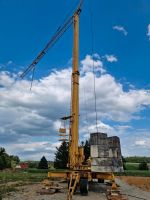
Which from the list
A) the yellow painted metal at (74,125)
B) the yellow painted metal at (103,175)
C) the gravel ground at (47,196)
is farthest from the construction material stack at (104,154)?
the gravel ground at (47,196)

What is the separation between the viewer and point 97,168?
21594 mm

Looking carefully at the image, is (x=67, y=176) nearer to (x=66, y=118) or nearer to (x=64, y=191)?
(x=64, y=191)

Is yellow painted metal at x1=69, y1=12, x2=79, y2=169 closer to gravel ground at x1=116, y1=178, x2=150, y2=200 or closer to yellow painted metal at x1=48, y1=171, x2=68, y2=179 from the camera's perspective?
yellow painted metal at x1=48, y1=171, x2=68, y2=179

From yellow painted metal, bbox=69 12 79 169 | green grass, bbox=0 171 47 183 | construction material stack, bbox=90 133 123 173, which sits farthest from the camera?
green grass, bbox=0 171 47 183

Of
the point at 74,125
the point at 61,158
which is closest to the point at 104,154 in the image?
the point at 74,125

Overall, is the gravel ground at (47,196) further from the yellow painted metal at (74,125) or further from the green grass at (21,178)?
the green grass at (21,178)

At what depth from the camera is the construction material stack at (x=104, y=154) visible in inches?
849

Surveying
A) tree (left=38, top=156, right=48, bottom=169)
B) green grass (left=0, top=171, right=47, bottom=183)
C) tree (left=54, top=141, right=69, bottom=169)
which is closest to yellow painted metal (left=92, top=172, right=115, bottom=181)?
green grass (left=0, top=171, right=47, bottom=183)

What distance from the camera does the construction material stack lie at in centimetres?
2156

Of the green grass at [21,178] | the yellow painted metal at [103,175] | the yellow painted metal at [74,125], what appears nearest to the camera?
the yellow painted metal at [103,175]

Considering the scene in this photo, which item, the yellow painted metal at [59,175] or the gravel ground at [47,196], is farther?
the yellow painted metal at [59,175]

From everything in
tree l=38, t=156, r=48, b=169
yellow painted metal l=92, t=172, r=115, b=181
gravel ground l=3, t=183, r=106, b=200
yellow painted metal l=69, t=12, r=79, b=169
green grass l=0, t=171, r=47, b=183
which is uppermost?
tree l=38, t=156, r=48, b=169

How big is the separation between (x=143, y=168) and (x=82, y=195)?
5853cm

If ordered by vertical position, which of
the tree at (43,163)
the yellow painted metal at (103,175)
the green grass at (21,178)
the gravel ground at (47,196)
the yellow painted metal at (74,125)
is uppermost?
the tree at (43,163)
